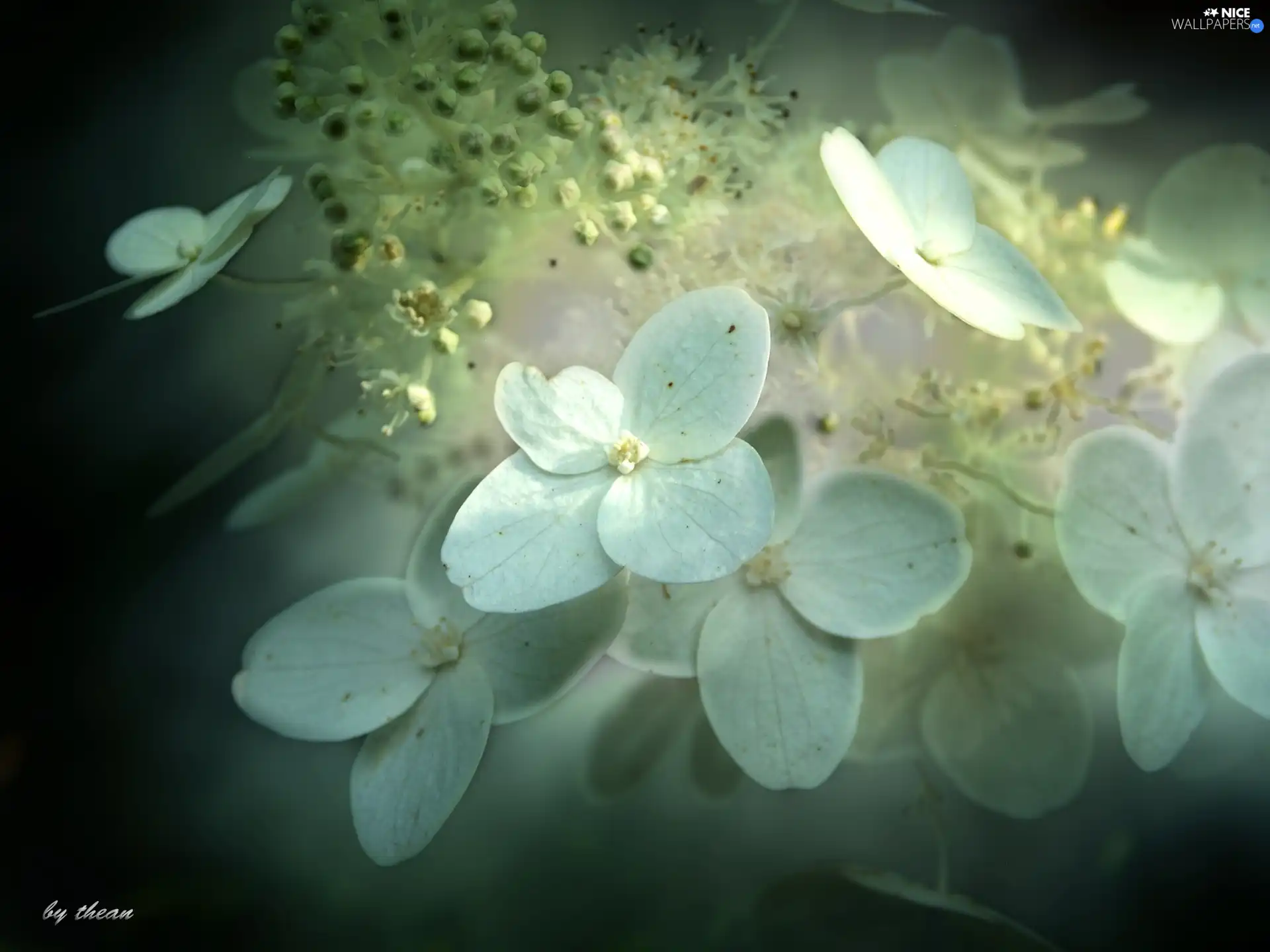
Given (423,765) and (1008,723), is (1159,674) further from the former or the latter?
(423,765)

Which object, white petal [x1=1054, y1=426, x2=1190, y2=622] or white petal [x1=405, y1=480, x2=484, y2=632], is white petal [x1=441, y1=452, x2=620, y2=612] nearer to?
white petal [x1=405, y1=480, x2=484, y2=632]

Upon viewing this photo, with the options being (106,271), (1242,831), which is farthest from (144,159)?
(1242,831)

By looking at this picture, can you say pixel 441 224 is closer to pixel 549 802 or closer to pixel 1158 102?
pixel 549 802

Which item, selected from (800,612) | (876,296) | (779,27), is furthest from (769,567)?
(779,27)

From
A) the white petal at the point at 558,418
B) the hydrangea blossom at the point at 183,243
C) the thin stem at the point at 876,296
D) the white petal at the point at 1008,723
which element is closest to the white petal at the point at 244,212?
the hydrangea blossom at the point at 183,243

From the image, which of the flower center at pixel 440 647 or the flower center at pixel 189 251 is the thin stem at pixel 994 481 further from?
the flower center at pixel 189 251

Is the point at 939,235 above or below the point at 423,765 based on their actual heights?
above
